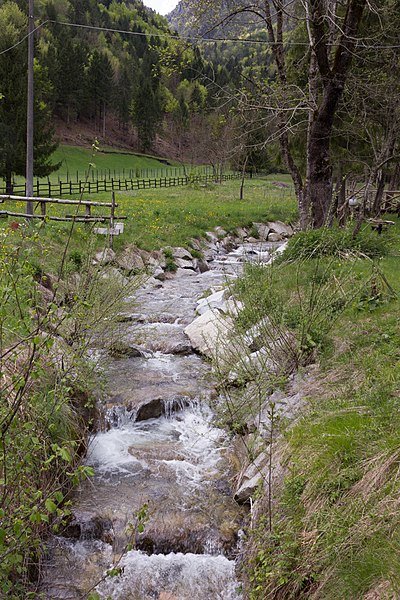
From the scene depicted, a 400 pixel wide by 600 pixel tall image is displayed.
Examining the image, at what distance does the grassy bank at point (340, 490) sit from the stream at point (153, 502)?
73 cm

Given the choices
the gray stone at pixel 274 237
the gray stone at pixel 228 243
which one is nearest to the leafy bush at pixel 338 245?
the gray stone at pixel 228 243

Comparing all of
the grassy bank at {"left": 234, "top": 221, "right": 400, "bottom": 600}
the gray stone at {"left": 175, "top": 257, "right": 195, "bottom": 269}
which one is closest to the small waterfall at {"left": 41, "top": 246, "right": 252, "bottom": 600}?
the grassy bank at {"left": 234, "top": 221, "right": 400, "bottom": 600}

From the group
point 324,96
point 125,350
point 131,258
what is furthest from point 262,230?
point 125,350

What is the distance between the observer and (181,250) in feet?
56.0

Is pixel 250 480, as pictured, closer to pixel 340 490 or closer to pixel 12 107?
pixel 340 490

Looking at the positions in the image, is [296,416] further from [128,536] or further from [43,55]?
[43,55]

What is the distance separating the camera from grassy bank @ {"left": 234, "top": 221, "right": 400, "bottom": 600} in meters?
3.15

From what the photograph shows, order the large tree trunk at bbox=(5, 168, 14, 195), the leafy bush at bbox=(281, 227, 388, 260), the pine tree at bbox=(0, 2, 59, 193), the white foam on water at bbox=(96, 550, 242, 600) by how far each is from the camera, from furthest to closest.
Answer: the pine tree at bbox=(0, 2, 59, 193)
the large tree trunk at bbox=(5, 168, 14, 195)
the leafy bush at bbox=(281, 227, 388, 260)
the white foam on water at bbox=(96, 550, 242, 600)

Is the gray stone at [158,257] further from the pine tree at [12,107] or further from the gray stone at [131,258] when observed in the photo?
the pine tree at [12,107]

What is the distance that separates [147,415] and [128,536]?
Answer: 8.12 ft

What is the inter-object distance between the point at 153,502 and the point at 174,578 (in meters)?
1.00

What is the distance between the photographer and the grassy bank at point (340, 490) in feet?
10.3

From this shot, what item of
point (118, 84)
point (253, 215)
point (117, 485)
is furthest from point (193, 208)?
point (118, 84)

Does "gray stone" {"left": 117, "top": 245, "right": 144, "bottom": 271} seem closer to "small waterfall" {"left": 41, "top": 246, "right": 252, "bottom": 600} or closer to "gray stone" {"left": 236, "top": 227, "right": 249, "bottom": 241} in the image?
"small waterfall" {"left": 41, "top": 246, "right": 252, "bottom": 600}
